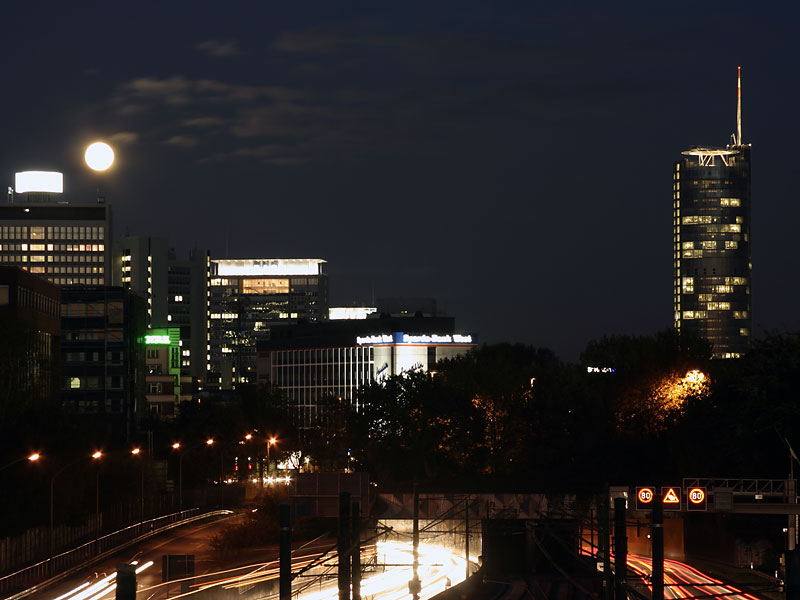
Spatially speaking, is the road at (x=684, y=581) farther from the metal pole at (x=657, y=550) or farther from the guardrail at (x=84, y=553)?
the guardrail at (x=84, y=553)

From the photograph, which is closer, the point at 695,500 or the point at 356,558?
the point at 356,558

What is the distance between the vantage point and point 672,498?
7569 centimetres

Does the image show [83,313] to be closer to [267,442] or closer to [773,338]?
[267,442]

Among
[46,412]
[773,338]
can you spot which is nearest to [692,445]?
[773,338]

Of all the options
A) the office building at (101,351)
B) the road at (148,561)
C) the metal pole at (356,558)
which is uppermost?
the office building at (101,351)

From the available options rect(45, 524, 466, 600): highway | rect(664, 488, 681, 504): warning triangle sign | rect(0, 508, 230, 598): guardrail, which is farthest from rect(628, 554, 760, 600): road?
rect(0, 508, 230, 598): guardrail

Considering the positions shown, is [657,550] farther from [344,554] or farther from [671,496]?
[671,496]

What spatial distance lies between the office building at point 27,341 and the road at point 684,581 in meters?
50.1

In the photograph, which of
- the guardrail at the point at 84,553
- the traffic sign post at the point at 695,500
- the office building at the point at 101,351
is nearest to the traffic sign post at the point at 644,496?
the traffic sign post at the point at 695,500

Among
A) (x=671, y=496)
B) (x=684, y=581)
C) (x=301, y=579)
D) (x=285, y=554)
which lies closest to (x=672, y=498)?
(x=671, y=496)

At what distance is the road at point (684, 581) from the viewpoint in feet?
223

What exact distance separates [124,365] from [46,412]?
86.5 meters

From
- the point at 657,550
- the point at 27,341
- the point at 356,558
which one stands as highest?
the point at 27,341

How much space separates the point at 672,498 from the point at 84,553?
36.2 m
